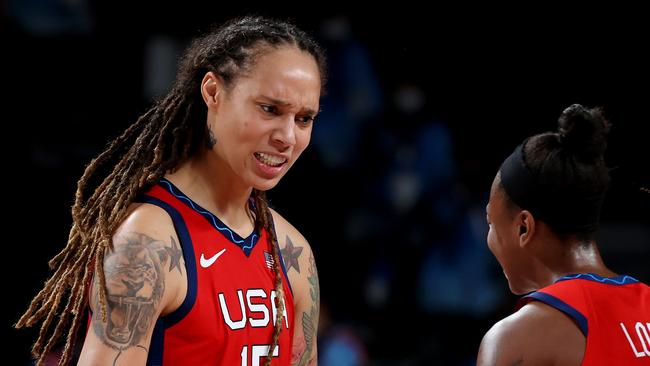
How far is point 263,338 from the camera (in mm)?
2889

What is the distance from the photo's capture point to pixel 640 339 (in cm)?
254

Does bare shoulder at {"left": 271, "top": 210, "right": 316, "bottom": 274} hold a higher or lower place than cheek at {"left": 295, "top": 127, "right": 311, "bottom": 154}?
lower

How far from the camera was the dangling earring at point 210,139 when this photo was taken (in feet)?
9.50

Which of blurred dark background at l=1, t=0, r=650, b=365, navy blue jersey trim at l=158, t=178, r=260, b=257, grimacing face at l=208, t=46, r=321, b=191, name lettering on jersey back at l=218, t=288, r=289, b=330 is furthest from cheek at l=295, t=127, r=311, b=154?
blurred dark background at l=1, t=0, r=650, b=365

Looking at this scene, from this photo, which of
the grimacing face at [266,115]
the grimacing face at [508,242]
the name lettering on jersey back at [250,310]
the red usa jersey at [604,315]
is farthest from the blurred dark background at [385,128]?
the red usa jersey at [604,315]

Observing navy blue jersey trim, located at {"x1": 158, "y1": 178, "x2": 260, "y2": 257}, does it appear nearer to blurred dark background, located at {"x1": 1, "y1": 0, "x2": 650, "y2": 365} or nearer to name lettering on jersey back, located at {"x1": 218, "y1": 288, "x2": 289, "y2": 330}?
name lettering on jersey back, located at {"x1": 218, "y1": 288, "x2": 289, "y2": 330}

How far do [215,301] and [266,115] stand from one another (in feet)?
1.86

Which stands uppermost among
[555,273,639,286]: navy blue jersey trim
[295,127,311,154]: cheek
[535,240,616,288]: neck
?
[295,127,311,154]: cheek

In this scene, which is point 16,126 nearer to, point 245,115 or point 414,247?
point 414,247

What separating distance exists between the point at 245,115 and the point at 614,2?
20.3 feet

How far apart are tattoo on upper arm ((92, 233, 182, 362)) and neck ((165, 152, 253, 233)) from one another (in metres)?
0.32

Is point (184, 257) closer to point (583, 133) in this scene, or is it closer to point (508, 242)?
point (508, 242)

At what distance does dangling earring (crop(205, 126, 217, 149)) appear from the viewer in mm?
2896

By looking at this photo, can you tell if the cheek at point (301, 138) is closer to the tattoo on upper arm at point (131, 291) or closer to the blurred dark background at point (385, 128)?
the tattoo on upper arm at point (131, 291)
